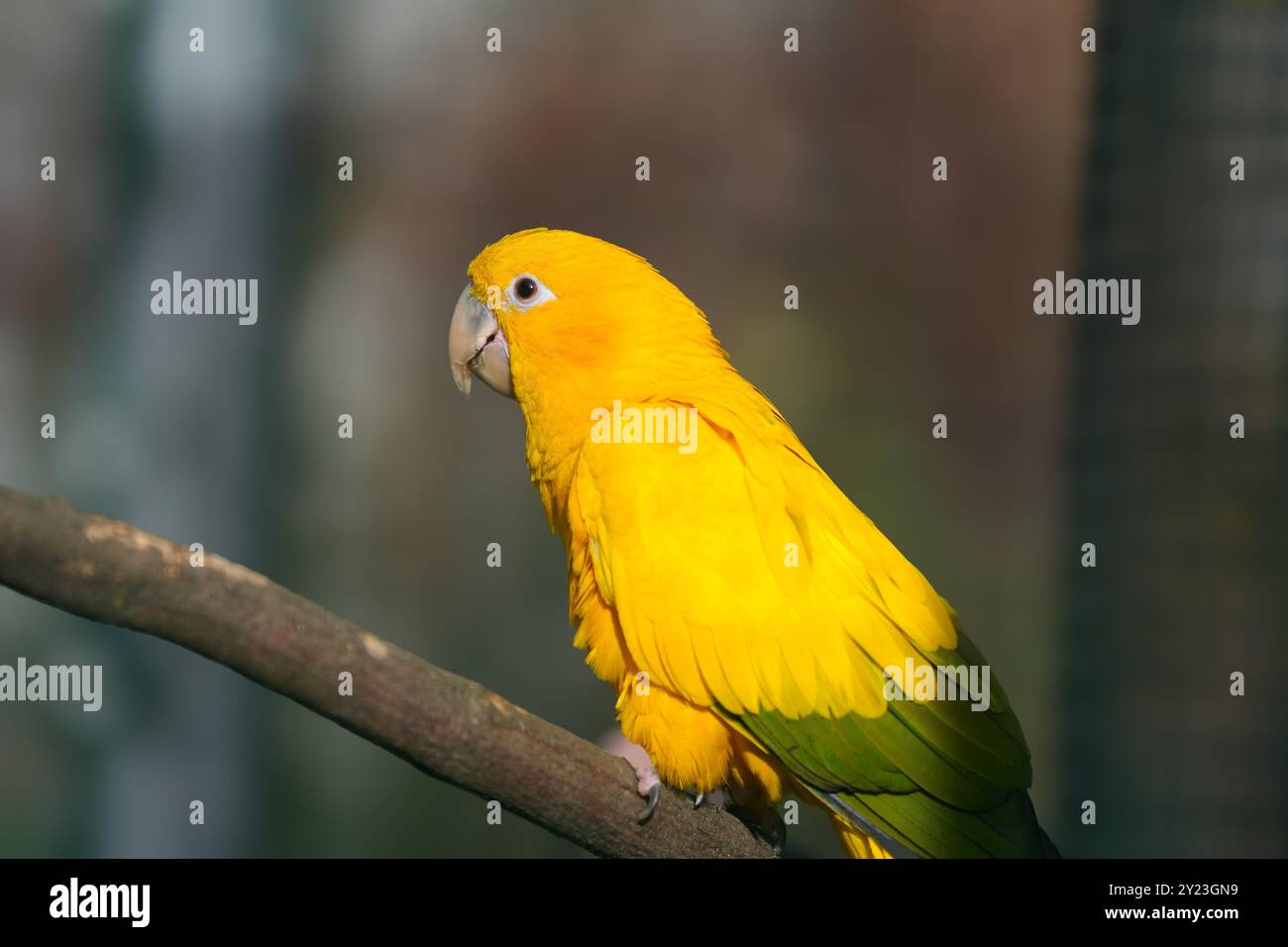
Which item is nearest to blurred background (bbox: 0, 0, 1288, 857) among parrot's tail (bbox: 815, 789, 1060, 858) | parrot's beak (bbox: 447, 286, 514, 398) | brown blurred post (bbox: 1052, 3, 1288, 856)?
brown blurred post (bbox: 1052, 3, 1288, 856)

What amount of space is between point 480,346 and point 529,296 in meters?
0.20

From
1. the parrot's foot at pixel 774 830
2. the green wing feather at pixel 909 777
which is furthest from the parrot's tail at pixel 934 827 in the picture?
the parrot's foot at pixel 774 830

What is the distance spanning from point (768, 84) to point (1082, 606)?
2244mm

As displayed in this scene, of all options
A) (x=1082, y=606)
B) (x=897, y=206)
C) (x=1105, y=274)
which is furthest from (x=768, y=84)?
(x=1082, y=606)

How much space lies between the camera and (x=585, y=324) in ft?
7.94

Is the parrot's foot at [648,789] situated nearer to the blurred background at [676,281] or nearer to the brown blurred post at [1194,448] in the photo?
the blurred background at [676,281]

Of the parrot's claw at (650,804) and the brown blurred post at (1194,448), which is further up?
the brown blurred post at (1194,448)

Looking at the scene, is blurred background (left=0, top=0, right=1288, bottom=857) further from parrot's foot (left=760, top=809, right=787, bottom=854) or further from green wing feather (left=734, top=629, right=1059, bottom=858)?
green wing feather (left=734, top=629, right=1059, bottom=858)

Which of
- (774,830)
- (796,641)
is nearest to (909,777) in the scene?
(796,641)

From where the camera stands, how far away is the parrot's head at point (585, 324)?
2.38m

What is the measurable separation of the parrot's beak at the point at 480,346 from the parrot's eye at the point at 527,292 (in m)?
0.09

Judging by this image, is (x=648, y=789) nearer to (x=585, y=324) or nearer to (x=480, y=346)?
(x=585, y=324)
